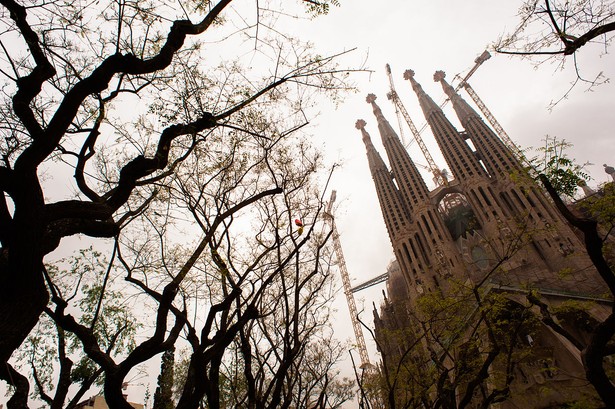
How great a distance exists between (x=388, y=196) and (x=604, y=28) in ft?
136

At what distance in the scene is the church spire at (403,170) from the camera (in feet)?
137

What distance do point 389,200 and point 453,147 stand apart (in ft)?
35.2

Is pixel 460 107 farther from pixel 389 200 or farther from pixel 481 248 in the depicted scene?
pixel 481 248

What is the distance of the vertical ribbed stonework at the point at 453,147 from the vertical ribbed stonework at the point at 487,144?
1.11 m

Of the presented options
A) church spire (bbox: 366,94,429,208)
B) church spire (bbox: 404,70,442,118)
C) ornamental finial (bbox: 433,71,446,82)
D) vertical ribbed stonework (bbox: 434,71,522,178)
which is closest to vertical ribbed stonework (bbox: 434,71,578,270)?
vertical ribbed stonework (bbox: 434,71,522,178)

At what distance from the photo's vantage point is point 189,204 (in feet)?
22.5

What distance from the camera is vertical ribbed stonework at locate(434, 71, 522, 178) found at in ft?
121

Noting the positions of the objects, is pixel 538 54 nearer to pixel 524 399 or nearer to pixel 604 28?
pixel 604 28

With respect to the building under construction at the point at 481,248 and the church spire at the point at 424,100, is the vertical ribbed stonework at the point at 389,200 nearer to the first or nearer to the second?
the building under construction at the point at 481,248

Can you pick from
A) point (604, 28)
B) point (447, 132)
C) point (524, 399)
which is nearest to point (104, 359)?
point (604, 28)

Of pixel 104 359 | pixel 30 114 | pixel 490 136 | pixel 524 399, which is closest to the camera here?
pixel 30 114

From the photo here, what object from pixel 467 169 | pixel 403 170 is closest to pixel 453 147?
pixel 467 169

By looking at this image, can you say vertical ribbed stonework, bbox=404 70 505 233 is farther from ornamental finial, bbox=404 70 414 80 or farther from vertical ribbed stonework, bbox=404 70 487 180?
ornamental finial, bbox=404 70 414 80

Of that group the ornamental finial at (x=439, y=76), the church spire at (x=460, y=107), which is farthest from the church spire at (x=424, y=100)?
the ornamental finial at (x=439, y=76)
